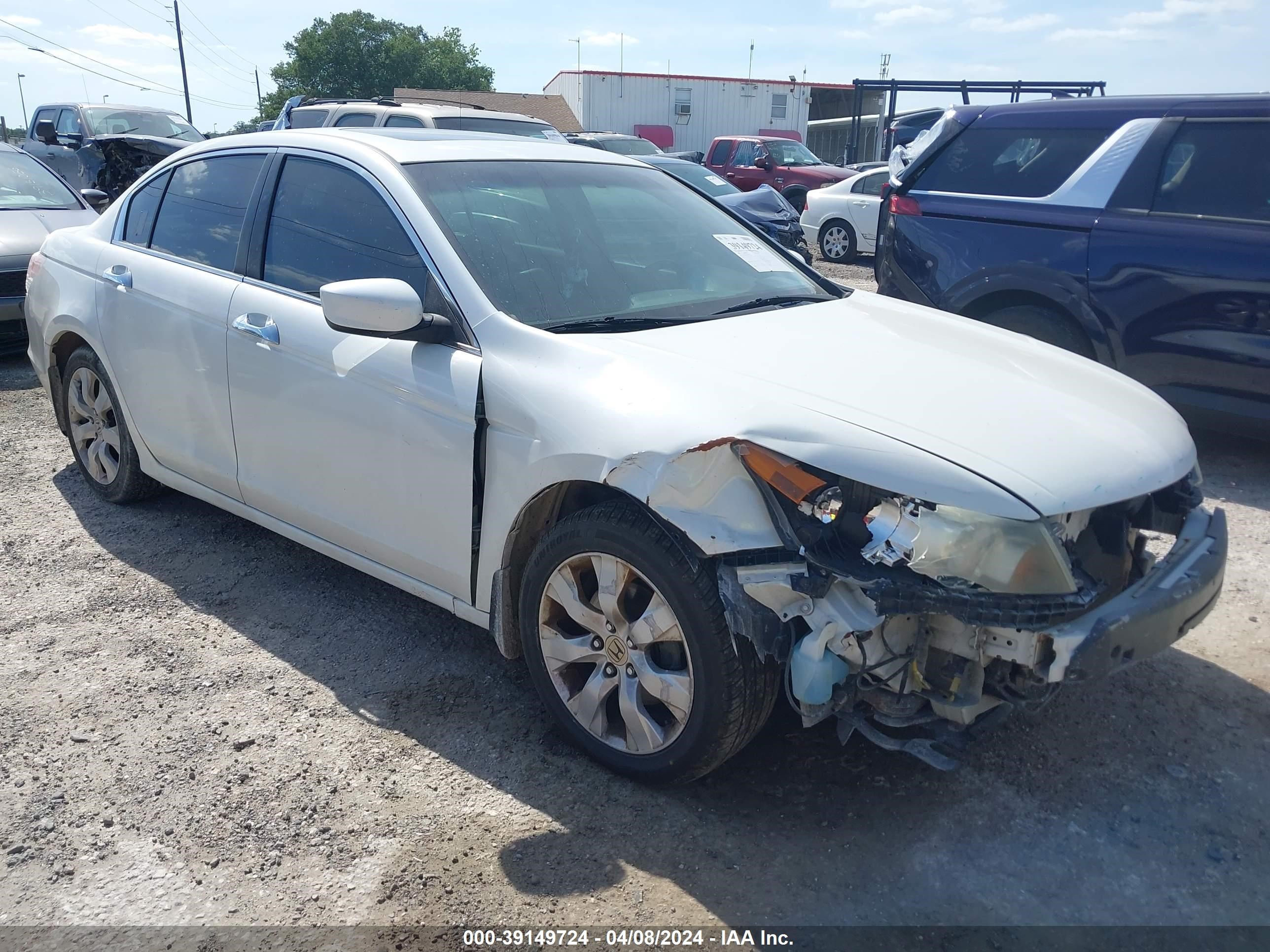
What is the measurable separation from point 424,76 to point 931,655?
238ft

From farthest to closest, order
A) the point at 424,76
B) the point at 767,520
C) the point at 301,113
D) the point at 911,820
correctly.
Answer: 1. the point at 424,76
2. the point at 301,113
3. the point at 911,820
4. the point at 767,520

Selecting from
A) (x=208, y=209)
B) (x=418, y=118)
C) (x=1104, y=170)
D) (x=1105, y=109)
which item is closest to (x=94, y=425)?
(x=208, y=209)

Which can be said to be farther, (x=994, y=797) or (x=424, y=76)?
(x=424, y=76)

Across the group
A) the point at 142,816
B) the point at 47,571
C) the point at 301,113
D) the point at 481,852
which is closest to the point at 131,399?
the point at 47,571

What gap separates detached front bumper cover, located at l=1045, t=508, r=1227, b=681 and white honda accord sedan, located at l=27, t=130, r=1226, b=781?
0.4 inches

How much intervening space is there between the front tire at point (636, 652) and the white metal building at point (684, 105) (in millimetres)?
35380

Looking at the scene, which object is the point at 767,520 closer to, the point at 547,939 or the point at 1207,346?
the point at 547,939

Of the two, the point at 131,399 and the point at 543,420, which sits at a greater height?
the point at 543,420

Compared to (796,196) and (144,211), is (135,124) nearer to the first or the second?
(796,196)

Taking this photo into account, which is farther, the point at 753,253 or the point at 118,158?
the point at 118,158

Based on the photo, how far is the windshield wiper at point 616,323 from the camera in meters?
3.05

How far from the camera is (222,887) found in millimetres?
2506

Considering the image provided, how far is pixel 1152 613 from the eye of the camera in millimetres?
2496

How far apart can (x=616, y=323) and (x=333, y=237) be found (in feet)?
3.75
